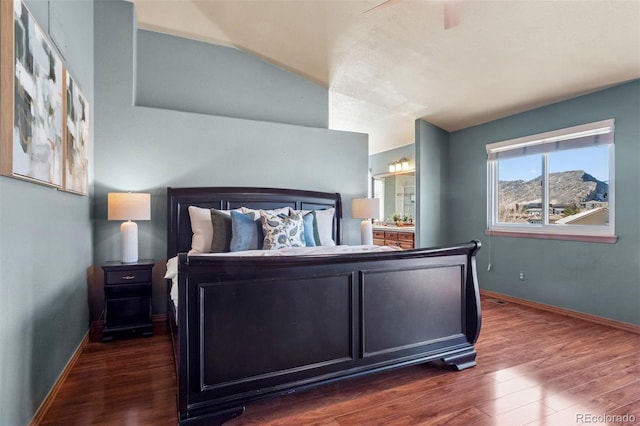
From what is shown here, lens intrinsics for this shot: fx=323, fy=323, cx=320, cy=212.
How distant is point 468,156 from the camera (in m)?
4.89

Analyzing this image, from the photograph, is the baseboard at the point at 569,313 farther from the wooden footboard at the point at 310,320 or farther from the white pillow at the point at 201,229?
the white pillow at the point at 201,229

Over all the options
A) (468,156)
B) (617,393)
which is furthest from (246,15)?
(617,393)

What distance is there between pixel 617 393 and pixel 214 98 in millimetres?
4557

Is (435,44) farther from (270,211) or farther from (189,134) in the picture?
(189,134)

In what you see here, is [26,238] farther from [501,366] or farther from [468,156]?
[468,156]

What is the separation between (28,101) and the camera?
1543 mm

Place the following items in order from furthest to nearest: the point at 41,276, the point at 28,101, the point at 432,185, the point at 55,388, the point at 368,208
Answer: the point at 432,185 → the point at 368,208 → the point at 55,388 → the point at 41,276 → the point at 28,101

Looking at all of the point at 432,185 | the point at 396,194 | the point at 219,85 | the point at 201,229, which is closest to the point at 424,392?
the point at 201,229

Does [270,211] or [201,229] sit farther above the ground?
[270,211]

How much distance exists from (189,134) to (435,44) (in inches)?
108

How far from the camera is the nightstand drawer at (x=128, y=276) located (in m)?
2.91

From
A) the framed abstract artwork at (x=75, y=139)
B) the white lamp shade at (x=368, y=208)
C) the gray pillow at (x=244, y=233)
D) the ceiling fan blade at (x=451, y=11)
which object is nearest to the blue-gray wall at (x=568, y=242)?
the white lamp shade at (x=368, y=208)

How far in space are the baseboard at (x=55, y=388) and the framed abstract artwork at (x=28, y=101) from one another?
4.09 ft

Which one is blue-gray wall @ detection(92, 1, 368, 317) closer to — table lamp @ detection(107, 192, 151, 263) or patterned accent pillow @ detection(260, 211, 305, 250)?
table lamp @ detection(107, 192, 151, 263)
